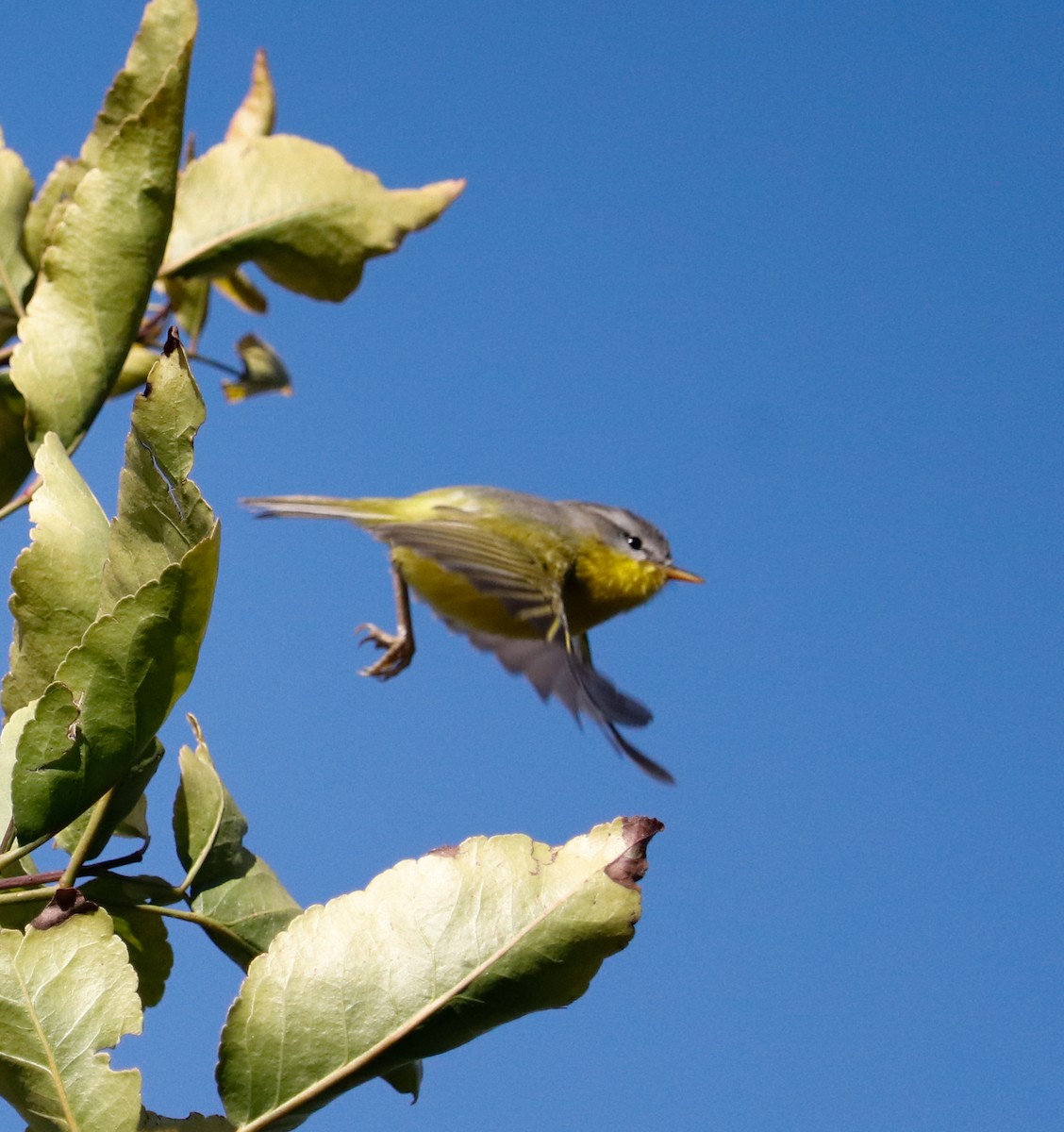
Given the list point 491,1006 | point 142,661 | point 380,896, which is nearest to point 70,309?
point 142,661

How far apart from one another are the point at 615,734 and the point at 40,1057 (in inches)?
81.4

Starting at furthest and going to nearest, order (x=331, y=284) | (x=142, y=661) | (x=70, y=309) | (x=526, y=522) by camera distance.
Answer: (x=526, y=522), (x=331, y=284), (x=70, y=309), (x=142, y=661)

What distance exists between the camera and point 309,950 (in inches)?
42.9

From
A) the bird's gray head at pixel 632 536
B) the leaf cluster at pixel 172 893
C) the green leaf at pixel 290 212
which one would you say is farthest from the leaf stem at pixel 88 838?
the bird's gray head at pixel 632 536

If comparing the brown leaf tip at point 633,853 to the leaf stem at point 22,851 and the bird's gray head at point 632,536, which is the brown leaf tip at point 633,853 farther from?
the bird's gray head at point 632,536

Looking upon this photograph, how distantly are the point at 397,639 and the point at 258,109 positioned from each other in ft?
7.19

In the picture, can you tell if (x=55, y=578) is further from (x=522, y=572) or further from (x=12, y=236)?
(x=522, y=572)

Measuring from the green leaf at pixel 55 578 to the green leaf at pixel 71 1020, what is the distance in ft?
0.73

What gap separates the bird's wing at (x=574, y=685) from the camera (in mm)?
3000

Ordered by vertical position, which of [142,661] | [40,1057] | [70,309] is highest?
[70,309]

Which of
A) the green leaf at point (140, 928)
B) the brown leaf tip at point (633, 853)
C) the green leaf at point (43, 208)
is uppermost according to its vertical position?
the green leaf at point (43, 208)

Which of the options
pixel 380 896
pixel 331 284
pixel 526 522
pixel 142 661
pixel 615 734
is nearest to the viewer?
pixel 142 661

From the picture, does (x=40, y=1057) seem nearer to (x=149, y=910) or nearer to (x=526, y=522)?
(x=149, y=910)

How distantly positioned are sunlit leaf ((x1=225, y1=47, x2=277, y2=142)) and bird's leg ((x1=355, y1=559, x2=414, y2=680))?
2.13 metres
